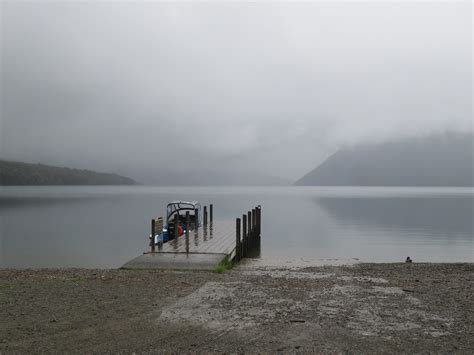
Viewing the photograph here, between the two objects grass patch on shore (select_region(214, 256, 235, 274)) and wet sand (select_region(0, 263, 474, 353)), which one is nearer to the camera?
wet sand (select_region(0, 263, 474, 353))

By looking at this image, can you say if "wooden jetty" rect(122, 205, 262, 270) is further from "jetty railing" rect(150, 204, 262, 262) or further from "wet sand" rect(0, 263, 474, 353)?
"wet sand" rect(0, 263, 474, 353)

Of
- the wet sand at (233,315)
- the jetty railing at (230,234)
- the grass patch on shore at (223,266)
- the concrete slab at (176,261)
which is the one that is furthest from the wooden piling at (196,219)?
the wet sand at (233,315)

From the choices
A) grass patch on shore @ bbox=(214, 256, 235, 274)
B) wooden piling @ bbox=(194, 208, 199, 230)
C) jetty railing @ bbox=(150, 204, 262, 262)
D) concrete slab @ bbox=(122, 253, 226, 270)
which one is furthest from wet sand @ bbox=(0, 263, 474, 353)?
wooden piling @ bbox=(194, 208, 199, 230)

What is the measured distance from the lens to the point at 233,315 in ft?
24.7

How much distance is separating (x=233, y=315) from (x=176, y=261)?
7479 mm

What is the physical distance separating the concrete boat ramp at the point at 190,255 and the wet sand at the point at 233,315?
2861 millimetres

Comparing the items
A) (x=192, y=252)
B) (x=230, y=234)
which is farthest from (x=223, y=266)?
(x=230, y=234)

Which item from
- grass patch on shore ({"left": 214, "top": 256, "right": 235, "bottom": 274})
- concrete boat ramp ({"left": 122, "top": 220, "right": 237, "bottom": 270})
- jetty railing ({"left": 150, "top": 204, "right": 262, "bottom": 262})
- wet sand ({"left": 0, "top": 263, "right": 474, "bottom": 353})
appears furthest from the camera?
jetty railing ({"left": 150, "top": 204, "right": 262, "bottom": 262})

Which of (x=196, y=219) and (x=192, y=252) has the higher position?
(x=196, y=219)

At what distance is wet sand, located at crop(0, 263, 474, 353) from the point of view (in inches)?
240

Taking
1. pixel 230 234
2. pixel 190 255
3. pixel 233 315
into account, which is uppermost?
pixel 233 315

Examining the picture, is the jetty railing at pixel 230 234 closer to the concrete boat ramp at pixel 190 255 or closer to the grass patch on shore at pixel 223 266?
the concrete boat ramp at pixel 190 255

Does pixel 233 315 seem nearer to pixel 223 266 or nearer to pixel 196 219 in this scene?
pixel 223 266

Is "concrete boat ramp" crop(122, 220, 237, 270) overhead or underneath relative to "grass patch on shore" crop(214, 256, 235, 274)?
overhead
